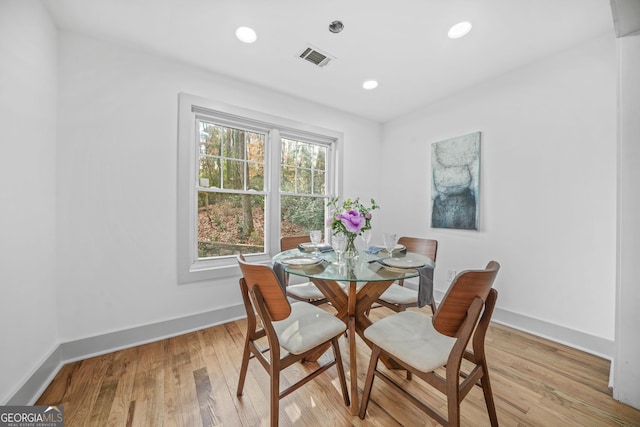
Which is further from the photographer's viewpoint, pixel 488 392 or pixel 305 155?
pixel 305 155

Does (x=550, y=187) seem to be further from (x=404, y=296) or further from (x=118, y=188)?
→ (x=118, y=188)

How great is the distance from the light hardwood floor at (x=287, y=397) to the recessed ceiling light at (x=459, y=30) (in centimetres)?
265

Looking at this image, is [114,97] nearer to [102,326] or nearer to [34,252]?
[34,252]

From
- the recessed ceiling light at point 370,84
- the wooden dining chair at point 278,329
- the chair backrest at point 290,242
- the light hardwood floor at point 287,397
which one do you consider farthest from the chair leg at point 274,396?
the recessed ceiling light at point 370,84

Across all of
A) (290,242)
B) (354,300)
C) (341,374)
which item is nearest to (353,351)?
(341,374)

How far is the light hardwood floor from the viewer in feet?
4.49

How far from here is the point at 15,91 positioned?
1.40m

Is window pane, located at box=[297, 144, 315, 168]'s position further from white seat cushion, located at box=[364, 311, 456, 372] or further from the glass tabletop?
white seat cushion, located at box=[364, 311, 456, 372]

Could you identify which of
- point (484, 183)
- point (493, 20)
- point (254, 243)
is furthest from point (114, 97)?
point (484, 183)

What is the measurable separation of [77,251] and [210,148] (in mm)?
1446

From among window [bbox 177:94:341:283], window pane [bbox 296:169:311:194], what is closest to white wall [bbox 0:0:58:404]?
window [bbox 177:94:341:283]

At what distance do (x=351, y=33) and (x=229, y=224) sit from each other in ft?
7.25

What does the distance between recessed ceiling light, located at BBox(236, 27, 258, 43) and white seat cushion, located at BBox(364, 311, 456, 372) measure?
239 centimetres

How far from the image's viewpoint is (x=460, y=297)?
3.27 ft
